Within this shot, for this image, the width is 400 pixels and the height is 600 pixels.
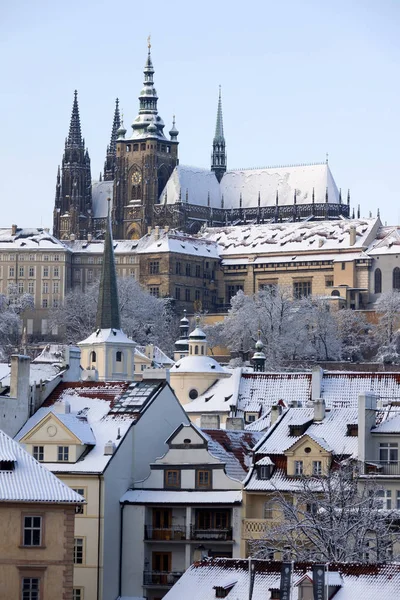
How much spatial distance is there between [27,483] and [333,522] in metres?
8.93

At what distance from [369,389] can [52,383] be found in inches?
705

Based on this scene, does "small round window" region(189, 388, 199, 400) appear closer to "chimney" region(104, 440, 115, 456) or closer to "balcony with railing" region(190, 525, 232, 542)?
"chimney" region(104, 440, 115, 456)

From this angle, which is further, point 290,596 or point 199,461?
point 199,461

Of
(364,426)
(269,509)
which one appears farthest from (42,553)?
(364,426)

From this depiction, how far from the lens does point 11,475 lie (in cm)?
6550

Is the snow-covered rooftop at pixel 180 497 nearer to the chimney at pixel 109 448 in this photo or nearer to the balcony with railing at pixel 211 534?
the balcony with railing at pixel 211 534

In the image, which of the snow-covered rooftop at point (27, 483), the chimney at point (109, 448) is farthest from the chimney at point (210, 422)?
the snow-covered rooftop at point (27, 483)

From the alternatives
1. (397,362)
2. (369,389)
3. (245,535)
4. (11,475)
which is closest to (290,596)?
(11,475)

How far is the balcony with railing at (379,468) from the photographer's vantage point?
2916 inches

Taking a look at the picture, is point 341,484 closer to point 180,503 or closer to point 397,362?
point 180,503

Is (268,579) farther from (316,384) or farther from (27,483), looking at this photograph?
(316,384)

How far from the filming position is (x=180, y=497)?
77688 millimetres

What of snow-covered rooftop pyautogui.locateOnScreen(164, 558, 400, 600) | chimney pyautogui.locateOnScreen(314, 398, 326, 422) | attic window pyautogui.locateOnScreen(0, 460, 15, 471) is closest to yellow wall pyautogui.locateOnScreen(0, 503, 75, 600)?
attic window pyautogui.locateOnScreen(0, 460, 15, 471)

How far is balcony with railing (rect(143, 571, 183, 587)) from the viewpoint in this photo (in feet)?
249
